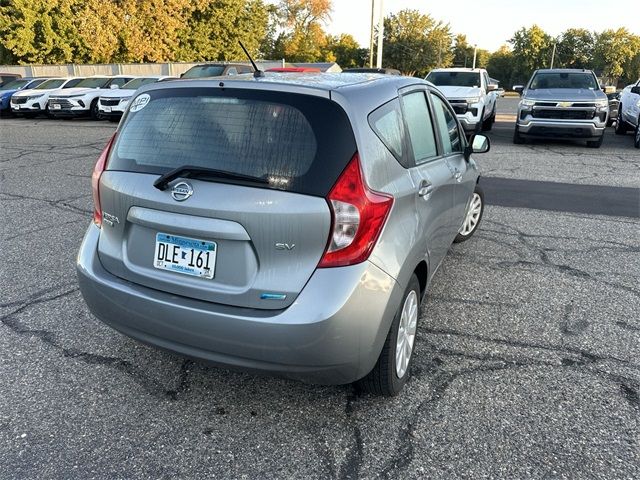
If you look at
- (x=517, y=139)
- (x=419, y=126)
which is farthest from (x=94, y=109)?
(x=419, y=126)

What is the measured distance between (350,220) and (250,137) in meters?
0.62

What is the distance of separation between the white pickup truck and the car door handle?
11962 mm

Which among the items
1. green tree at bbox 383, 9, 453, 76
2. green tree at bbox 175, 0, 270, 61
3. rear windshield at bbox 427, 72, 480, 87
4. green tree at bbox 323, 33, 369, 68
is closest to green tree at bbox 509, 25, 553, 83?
green tree at bbox 383, 9, 453, 76

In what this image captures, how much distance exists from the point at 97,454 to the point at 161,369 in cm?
73

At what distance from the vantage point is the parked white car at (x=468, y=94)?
13.5 metres

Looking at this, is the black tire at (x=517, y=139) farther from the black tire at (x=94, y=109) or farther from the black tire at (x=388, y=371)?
the black tire at (x=94, y=109)

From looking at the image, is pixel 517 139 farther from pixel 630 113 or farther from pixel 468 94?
pixel 630 113

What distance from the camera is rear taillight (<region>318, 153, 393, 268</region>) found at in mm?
2316

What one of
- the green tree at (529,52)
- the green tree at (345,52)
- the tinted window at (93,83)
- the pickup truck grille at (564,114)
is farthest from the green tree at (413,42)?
the pickup truck grille at (564,114)

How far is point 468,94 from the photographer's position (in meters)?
13.6

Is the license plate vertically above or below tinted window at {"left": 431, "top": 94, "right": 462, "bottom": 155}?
below

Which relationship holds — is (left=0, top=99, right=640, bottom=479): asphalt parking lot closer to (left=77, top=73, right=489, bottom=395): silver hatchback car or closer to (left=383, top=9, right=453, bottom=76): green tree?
(left=77, top=73, right=489, bottom=395): silver hatchback car

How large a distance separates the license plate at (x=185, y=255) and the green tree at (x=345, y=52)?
75.0m

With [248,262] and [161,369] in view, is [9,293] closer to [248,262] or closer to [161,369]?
[161,369]
